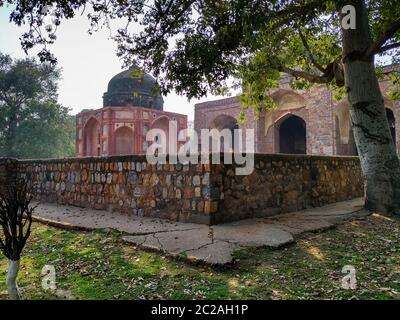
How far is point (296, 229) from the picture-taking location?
3.79 meters

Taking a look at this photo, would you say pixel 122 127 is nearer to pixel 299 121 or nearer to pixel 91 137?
pixel 91 137

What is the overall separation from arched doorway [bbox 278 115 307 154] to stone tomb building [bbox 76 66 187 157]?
8.31 m

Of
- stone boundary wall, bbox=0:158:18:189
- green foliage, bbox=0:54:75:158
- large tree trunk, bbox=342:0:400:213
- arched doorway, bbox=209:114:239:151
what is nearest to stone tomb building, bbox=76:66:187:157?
green foliage, bbox=0:54:75:158

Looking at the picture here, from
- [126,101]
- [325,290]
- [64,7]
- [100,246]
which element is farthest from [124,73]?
[325,290]

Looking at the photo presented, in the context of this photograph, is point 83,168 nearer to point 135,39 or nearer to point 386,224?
point 135,39

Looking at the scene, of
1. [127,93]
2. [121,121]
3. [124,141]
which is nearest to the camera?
[121,121]

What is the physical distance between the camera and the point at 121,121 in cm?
2108

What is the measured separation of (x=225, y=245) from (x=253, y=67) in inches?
222

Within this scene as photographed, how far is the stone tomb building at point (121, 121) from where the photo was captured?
21125 mm

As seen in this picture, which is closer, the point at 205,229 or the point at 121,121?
the point at 205,229

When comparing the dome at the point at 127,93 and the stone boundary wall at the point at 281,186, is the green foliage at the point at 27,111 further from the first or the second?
the stone boundary wall at the point at 281,186

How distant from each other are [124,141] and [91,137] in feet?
11.5

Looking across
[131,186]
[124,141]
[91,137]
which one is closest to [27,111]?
[91,137]

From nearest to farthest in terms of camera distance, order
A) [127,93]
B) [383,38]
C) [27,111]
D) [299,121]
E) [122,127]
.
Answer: [383,38], [299,121], [122,127], [27,111], [127,93]
